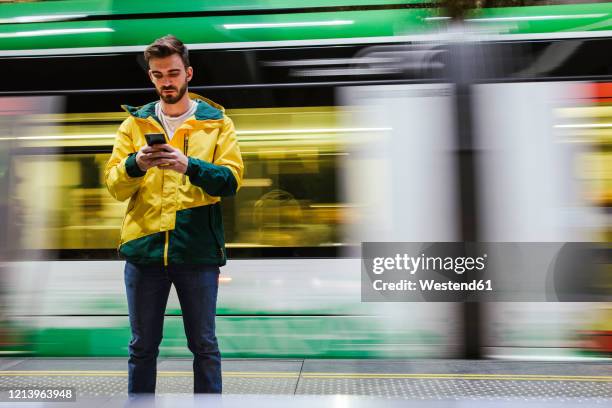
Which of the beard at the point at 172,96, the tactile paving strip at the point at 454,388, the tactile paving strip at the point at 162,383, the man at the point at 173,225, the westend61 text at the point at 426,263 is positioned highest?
the beard at the point at 172,96

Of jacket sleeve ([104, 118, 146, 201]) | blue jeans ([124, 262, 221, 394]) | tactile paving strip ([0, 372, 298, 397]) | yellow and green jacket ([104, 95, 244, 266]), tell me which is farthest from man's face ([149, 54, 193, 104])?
tactile paving strip ([0, 372, 298, 397])

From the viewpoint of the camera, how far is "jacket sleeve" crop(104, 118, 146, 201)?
2.37m

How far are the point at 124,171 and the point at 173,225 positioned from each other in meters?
0.30

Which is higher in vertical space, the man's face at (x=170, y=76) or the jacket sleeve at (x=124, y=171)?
the man's face at (x=170, y=76)

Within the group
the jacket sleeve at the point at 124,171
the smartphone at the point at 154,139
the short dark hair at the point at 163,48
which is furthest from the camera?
the short dark hair at the point at 163,48

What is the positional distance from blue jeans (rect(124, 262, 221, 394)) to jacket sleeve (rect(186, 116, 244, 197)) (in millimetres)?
356

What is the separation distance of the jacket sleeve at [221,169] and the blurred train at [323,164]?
62.6 inches

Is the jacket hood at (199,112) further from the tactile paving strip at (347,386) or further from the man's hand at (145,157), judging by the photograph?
the tactile paving strip at (347,386)

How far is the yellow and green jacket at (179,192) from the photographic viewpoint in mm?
2410

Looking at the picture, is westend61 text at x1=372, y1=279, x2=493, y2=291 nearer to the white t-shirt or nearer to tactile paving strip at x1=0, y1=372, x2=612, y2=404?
tactile paving strip at x1=0, y1=372, x2=612, y2=404

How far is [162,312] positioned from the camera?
252cm

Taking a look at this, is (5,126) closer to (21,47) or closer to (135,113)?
(21,47)

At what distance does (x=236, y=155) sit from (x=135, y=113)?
48cm

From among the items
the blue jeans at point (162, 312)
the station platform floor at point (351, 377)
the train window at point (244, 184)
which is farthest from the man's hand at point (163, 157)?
the train window at point (244, 184)
